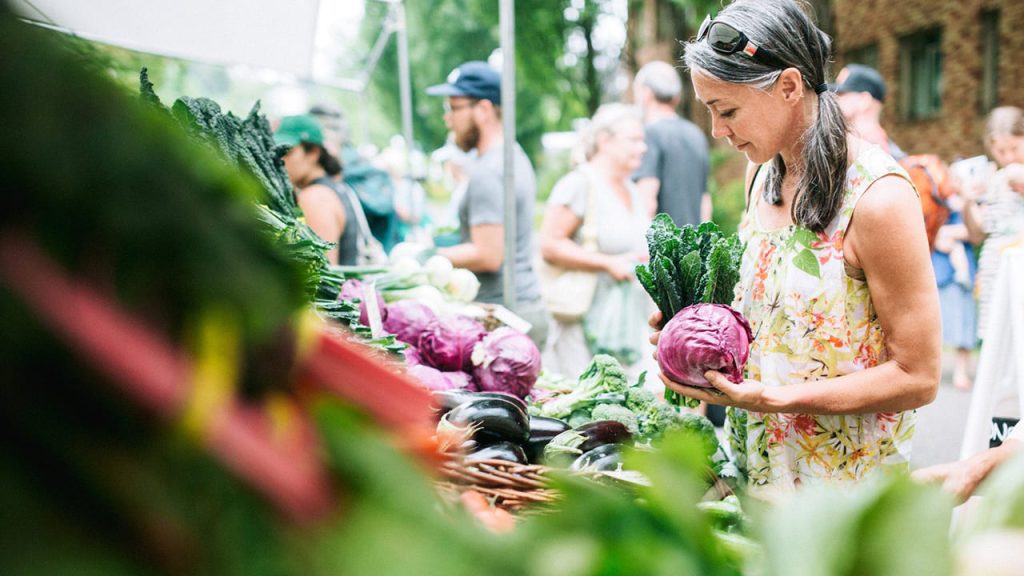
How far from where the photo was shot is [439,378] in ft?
7.83

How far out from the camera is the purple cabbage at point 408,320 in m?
2.65

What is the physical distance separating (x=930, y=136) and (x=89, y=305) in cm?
1420

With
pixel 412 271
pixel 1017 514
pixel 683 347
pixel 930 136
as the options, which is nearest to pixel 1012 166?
pixel 412 271

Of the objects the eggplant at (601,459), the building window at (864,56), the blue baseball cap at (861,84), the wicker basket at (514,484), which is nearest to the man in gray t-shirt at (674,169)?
the blue baseball cap at (861,84)

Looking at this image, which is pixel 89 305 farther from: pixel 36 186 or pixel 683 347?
pixel 683 347

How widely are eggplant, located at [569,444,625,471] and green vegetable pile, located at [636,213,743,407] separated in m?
0.41

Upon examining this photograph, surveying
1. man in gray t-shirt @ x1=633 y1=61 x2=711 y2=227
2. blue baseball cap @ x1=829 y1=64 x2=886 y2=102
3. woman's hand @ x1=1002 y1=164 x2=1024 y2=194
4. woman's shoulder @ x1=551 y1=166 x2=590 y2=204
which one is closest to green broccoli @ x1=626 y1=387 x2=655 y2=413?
woman's shoulder @ x1=551 y1=166 x2=590 y2=204

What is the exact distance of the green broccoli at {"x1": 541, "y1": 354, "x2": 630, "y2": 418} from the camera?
7.36 ft

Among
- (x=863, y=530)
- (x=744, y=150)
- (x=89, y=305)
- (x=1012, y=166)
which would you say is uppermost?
(x=1012, y=166)

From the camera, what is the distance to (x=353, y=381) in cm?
43

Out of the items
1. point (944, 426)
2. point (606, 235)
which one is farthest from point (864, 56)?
point (606, 235)

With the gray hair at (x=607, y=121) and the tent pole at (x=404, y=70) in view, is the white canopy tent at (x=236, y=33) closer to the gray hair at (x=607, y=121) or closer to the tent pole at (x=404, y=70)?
the gray hair at (x=607, y=121)

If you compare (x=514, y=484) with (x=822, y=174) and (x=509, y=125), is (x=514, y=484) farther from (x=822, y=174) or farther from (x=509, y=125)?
(x=509, y=125)

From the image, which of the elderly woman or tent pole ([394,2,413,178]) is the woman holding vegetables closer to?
the elderly woman
